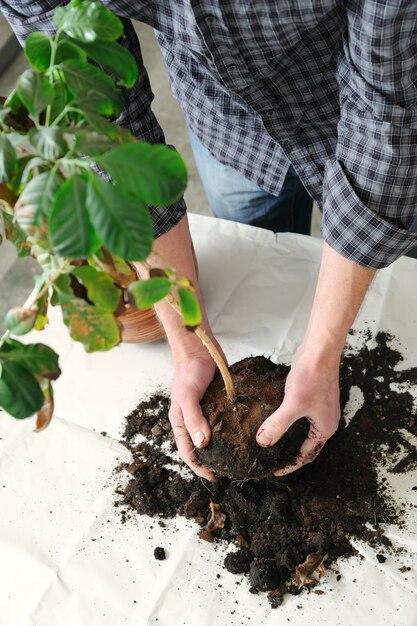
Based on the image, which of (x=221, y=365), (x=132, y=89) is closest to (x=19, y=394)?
(x=221, y=365)

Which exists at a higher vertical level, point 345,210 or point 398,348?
point 345,210

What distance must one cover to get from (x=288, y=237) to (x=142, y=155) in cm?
89

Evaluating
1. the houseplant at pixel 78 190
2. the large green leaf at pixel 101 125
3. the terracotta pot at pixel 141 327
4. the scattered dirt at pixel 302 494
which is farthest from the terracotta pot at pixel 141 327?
the large green leaf at pixel 101 125

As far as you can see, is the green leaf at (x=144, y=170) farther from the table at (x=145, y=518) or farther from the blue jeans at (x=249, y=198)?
the blue jeans at (x=249, y=198)

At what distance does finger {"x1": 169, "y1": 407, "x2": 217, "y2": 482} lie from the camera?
3.49 feet

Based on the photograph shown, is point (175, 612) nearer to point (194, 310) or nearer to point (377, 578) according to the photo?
point (377, 578)

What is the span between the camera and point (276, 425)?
98cm

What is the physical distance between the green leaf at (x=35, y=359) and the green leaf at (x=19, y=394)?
0.01m

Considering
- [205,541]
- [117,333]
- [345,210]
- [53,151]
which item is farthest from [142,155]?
[205,541]

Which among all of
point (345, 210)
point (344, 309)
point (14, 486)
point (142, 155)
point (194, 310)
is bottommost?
point (14, 486)

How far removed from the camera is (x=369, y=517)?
105 centimetres

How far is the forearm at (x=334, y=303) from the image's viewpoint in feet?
3.28

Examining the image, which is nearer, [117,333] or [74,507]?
[117,333]

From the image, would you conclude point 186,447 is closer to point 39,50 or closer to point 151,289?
point 151,289
